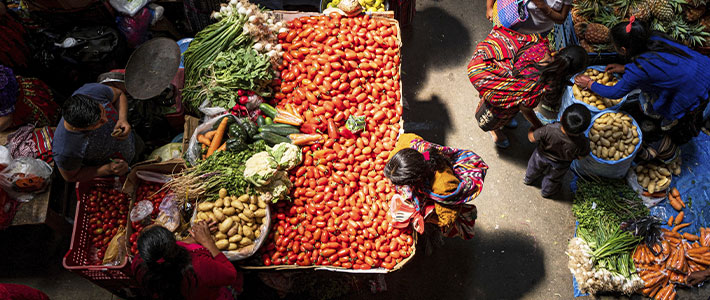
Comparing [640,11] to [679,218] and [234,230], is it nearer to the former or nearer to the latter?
[679,218]

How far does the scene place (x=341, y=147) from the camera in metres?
3.89

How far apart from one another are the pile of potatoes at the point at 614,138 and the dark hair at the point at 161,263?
419cm

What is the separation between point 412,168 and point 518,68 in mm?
1724

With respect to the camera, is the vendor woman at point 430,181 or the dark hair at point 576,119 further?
the dark hair at point 576,119

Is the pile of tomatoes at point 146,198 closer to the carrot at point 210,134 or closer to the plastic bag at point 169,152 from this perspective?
the plastic bag at point 169,152

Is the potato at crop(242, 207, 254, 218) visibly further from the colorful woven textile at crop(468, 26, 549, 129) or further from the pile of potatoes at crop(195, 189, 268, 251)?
the colorful woven textile at crop(468, 26, 549, 129)

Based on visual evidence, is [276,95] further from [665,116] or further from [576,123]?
[665,116]

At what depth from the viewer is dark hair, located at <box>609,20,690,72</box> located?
3.82 metres

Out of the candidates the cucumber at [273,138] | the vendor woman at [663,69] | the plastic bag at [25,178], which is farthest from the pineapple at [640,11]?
the plastic bag at [25,178]

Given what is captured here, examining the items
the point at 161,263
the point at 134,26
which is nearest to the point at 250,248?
the point at 161,263

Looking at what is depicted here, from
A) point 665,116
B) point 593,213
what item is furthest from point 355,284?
point 665,116

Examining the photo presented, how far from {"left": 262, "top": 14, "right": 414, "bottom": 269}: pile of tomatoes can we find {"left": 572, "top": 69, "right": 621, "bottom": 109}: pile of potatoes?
2.21 metres

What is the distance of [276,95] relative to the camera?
162 inches

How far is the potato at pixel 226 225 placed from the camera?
3.26 meters
